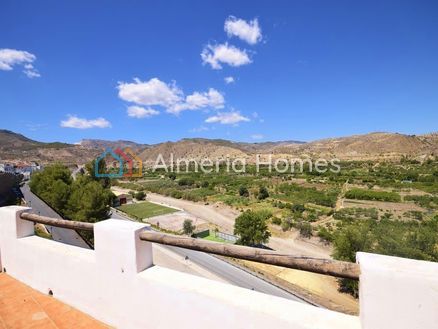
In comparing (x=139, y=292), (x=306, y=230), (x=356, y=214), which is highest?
(x=139, y=292)

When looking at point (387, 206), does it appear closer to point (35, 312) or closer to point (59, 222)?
point (59, 222)

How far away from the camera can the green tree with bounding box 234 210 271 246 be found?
24.4 m

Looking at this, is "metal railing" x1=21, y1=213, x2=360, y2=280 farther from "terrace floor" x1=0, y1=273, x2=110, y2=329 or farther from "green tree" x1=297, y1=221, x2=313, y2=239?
"green tree" x1=297, y1=221, x2=313, y2=239

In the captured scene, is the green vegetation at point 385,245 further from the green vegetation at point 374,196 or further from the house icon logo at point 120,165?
the house icon logo at point 120,165

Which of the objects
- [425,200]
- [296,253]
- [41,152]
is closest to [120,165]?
[41,152]

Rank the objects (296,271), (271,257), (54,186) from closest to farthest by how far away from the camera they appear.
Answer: (271,257) → (296,271) → (54,186)

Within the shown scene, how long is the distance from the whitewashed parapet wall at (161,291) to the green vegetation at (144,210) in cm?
3317

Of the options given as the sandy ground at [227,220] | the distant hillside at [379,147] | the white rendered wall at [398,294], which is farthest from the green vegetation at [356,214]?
the distant hillside at [379,147]

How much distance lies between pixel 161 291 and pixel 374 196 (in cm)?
4396

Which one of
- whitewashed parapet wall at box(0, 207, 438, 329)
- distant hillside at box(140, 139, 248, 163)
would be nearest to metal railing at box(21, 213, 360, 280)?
whitewashed parapet wall at box(0, 207, 438, 329)

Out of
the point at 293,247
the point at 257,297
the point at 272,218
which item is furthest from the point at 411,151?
the point at 257,297

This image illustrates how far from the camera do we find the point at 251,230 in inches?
965

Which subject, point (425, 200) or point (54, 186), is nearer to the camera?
point (54, 186)

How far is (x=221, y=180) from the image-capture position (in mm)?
66250
